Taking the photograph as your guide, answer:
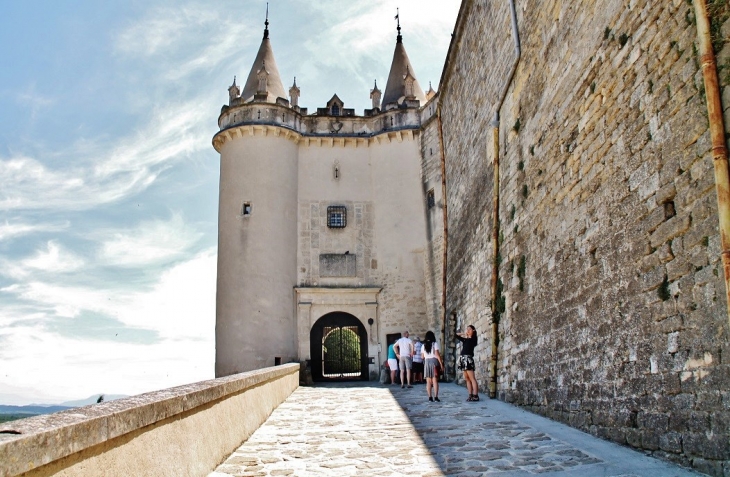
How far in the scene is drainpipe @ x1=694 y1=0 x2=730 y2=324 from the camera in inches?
146

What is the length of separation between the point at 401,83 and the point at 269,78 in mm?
5196

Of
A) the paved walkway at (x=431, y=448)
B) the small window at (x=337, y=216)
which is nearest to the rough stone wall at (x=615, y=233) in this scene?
the paved walkway at (x=431, y=448)

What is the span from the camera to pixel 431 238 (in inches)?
760

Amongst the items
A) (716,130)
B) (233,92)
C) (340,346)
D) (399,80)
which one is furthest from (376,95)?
(716,130)

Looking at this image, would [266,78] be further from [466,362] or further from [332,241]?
[466,362]

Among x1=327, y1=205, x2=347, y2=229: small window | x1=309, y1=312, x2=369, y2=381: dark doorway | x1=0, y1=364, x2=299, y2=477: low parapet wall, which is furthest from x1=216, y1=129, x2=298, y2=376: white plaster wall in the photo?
x1=0, y1=364, x2=299, y2=477: low parapet wall

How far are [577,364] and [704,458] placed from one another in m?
2.27

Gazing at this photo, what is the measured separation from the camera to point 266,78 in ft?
69.3

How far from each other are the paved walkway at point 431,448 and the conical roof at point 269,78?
15115 millimetres

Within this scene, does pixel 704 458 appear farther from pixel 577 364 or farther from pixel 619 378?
pixel 577 364

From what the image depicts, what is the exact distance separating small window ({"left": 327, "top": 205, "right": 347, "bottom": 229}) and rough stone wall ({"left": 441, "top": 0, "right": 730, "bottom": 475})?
35.1 feet

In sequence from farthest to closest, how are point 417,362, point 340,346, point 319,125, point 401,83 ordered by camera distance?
point 401,83
point 319,125
point 340,346
point 417,362

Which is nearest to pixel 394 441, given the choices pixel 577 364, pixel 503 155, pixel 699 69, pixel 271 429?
pixel 271 429

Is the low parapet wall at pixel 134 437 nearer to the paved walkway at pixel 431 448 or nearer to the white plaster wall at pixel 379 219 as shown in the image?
the paved walkway at pixel 431 448
